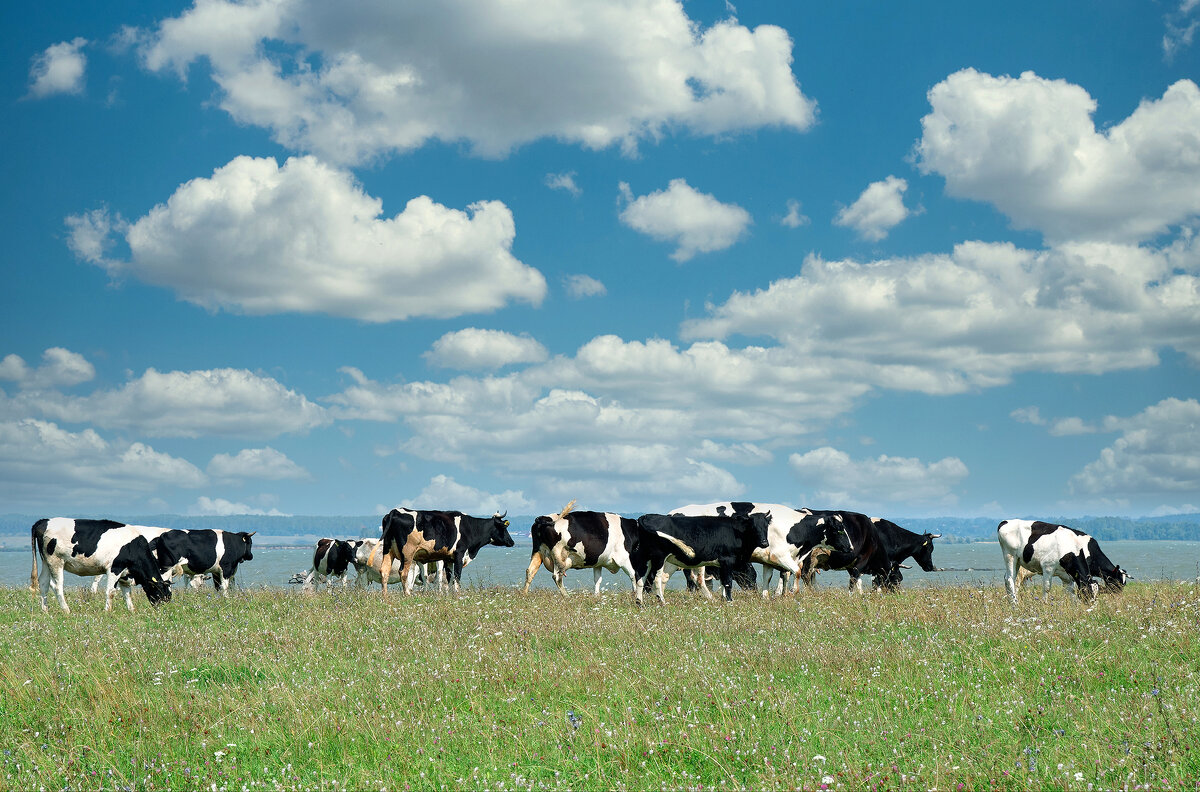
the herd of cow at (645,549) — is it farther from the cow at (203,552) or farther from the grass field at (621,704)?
the grass field at (621,704)

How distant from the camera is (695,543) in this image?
2006cm

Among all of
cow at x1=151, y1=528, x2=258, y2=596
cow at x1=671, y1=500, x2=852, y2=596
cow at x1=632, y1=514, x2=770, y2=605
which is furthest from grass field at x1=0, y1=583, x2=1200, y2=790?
cow at x1=151, y1=528, x2=258, y2=596

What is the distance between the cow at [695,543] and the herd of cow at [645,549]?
0.03m

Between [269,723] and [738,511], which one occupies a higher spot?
[738,511]

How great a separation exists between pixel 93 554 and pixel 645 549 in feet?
43.9

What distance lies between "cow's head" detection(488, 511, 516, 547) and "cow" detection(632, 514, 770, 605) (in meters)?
9.42

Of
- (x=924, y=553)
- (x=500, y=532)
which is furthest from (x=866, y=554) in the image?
(x=500, y=532)

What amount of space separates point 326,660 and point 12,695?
3424 millimetres

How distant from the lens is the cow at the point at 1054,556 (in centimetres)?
1933

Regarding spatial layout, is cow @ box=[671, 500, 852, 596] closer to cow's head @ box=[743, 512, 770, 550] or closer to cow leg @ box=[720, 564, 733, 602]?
cow's head @ box=[743, 512, 770, 550]

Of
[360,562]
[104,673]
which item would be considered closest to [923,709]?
[104,673]

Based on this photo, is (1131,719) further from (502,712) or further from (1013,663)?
(502,712)

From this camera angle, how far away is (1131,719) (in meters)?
7.79

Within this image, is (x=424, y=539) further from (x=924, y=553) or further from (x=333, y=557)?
(x=924, y=553)
